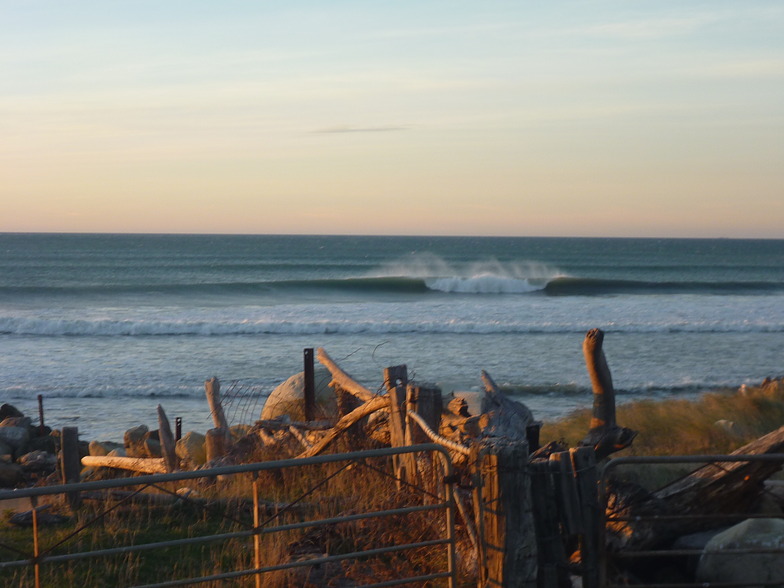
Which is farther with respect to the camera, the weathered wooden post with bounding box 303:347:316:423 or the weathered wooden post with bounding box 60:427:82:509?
the weathered wooden post with bounding box 303:347:316:423

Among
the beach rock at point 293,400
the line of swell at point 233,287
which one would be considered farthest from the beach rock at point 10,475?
the line of swell at point 233,287

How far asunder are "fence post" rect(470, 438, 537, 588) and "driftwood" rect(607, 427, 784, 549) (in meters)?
1.29

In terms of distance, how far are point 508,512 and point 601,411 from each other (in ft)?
9.63

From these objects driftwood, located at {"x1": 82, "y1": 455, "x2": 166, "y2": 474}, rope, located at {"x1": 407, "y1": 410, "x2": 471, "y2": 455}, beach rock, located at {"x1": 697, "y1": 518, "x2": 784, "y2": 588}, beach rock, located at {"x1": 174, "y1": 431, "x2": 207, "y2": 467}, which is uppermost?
rope, located at {"x1": 407, "y1": 410, "x2": 471, "y2": 455}

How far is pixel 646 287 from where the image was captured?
5297cm

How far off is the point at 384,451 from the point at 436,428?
8.11 feet

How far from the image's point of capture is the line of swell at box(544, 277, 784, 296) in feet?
166

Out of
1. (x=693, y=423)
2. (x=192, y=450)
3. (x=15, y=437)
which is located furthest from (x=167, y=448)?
(x=693, y=423)

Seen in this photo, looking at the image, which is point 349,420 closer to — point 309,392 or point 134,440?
point 309,392

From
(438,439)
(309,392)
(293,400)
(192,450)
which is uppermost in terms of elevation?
(438,439)

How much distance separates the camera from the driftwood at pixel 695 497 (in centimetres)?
579

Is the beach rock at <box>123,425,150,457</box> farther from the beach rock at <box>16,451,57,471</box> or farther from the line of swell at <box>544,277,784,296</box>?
the line of swell at <box>544,277,784,296</box>

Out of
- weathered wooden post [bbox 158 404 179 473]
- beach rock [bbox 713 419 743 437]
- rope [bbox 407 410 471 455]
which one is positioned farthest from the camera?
beach rock [bbox 713 419 743 437]

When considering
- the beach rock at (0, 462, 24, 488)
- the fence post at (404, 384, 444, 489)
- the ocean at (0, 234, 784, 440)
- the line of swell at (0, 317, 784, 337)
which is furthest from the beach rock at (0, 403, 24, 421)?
the line of swell at (0, 317, 784, 337)
